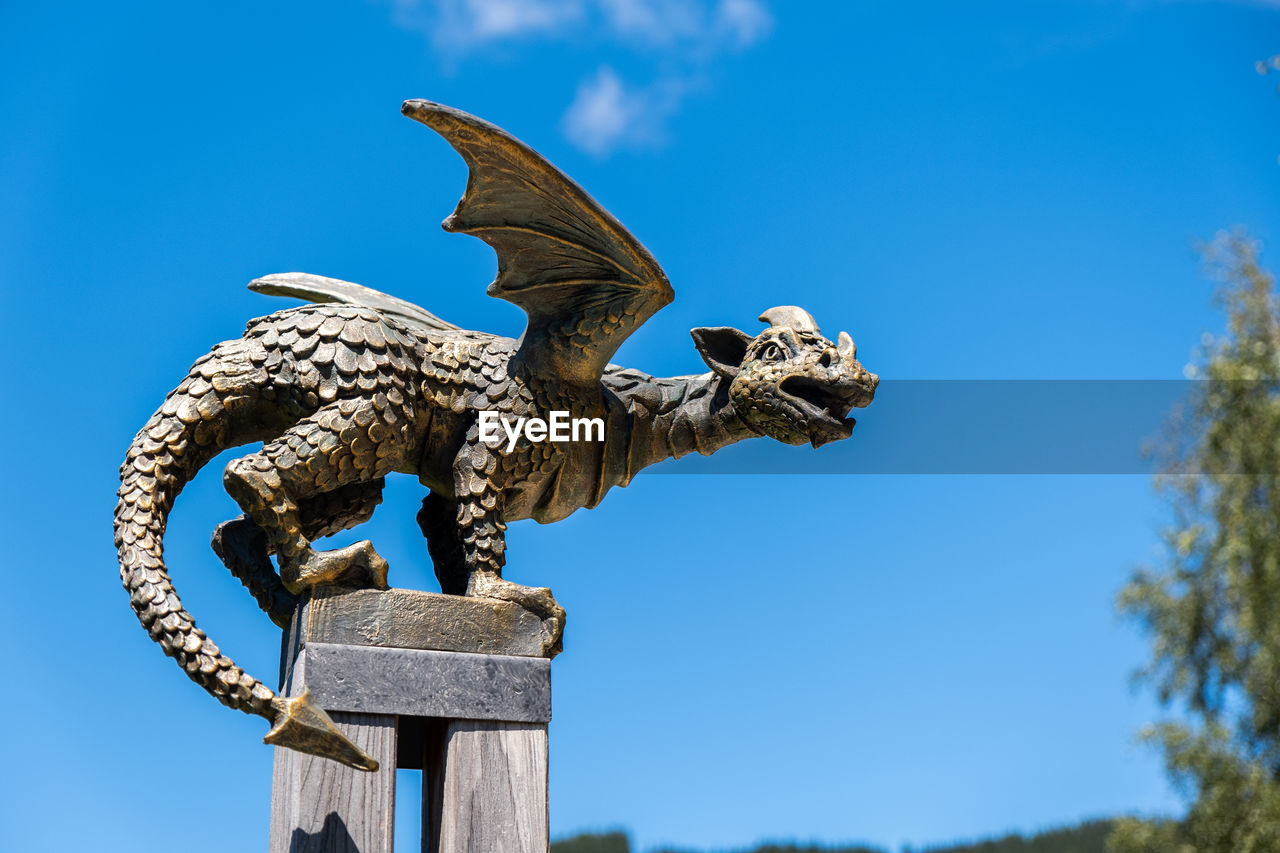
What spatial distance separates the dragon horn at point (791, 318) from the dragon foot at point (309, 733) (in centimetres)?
186

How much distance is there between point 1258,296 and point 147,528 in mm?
10195

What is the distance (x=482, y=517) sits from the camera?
3.52m

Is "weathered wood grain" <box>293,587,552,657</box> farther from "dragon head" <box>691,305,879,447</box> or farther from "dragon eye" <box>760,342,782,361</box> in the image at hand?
"dragon eye" <box>760,342,782,361</box>

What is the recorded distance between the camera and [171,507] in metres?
3.44

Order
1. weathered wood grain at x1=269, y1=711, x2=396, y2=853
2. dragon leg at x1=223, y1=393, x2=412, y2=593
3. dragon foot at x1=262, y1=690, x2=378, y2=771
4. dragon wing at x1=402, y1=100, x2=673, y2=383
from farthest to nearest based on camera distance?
dragon wing at x1=402, y1=100, x2=673, y2=383, dragon leg at x1=223, y1=393, x2=412, y2=593, weathered wood grain at x1=269, y1=711, x2=396, y2=853, dragon foot at x1=262, y1=690, x2=378, y2=771

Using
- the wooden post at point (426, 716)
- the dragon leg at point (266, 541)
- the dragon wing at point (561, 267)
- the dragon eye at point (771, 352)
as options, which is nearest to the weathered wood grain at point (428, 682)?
the wooden post at point (426, 716)

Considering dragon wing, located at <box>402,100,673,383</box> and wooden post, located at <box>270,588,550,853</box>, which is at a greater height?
dragon wing, located at <box>402,100,673,383</box>

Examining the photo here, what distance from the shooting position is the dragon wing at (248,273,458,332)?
3.85 metres

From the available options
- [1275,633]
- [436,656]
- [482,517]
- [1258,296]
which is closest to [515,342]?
[482,517]

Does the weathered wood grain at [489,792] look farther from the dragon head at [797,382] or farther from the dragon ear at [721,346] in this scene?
the dragon ear at [721,346]

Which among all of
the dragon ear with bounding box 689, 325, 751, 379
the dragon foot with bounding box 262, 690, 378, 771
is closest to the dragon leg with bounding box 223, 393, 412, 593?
the dragon foot with bounding box 262, 690, 378, 771

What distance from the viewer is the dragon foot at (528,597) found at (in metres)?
3.47

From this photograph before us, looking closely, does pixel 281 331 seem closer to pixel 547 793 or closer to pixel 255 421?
pixel 255 421

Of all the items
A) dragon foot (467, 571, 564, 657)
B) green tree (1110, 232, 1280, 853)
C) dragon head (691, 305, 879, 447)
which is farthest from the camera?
green tree (1110, 232, 1280, 853)
